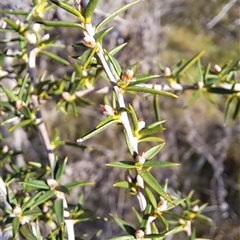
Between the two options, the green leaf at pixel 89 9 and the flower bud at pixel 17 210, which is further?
the flower bud at pixel 17 210

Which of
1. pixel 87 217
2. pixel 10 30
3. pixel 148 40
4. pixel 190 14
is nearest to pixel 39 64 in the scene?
pixel 148 40

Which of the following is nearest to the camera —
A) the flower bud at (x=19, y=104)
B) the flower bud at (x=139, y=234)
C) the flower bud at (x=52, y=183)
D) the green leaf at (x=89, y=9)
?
the green leaf at (x=89, y=9)

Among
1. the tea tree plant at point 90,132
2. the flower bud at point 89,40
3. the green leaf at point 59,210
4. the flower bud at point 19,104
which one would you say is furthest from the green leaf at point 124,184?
the flower bud at point 19,104

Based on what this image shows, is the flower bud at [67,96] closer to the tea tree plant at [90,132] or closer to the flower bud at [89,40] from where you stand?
the tea tree plant at [90,132]

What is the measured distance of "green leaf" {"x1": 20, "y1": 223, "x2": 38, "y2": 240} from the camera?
2.19ft

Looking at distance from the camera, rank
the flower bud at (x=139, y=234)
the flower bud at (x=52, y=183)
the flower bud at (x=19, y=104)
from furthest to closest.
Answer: the flower bud at (x=19, y=104) < the flower bud at (x=52, y=183) < the flower bud at (x=139, y=234)

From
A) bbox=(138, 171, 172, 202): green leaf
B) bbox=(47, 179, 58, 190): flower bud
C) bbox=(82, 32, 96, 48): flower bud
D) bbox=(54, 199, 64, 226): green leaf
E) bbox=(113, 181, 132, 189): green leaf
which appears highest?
bbox=(82, 32, 96, 48): flower bud

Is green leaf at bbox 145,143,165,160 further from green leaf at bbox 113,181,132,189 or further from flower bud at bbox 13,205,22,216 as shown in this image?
flower bud at bbox 13,205,22,216

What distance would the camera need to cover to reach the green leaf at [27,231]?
0.67 m

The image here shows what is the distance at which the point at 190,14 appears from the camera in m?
3.45

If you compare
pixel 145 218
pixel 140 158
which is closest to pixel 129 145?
pixel 140 158

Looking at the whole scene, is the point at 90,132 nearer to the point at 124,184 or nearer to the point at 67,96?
the point at 124,184

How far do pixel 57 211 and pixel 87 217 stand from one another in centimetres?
10

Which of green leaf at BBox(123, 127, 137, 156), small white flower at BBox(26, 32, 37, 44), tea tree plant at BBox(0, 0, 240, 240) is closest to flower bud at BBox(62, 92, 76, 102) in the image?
tea tree plant at BBox(0, 0, 240, 240)
